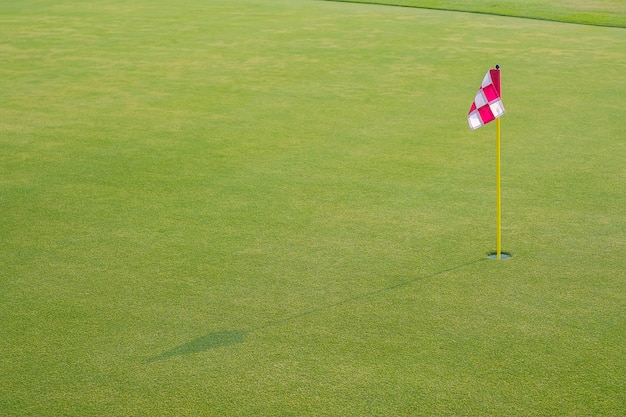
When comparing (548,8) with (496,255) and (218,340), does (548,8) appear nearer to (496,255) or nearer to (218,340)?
(496,255)

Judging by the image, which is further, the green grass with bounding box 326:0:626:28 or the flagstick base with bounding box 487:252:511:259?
the green grass with bounding box 326:0:626:28

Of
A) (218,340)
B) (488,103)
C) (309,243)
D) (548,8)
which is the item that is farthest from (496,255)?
(548,8)

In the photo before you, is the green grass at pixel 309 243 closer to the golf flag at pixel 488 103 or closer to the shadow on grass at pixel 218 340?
the shadow on grass at pixel 218 340

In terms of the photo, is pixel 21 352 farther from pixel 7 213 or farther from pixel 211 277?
pixel 7 213

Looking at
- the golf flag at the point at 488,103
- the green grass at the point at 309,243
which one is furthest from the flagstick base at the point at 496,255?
the golf flag at the point at 488,103

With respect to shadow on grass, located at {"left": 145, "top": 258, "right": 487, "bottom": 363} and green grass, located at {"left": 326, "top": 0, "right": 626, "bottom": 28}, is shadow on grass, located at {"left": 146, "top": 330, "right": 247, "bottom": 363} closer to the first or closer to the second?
shadow on grass, located at {"left": 145, "top": 258, "right": 487, "bottom": 363}

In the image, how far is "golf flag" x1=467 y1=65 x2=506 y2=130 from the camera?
5613 millimetres

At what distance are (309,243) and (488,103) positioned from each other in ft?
5.54

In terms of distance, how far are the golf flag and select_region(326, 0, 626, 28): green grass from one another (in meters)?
12.3

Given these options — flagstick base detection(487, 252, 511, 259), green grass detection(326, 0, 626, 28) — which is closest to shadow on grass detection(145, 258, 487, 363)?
flagstick base detection(487, 252, 511, 259)

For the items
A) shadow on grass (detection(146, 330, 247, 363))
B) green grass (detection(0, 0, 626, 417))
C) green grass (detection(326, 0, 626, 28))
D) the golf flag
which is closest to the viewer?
green grass (detection(0, 0, 626, 417))

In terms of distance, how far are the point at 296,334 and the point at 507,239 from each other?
217 centimetres

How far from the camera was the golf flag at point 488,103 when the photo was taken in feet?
18.4

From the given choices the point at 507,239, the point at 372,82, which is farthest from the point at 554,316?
the point at 372,82
